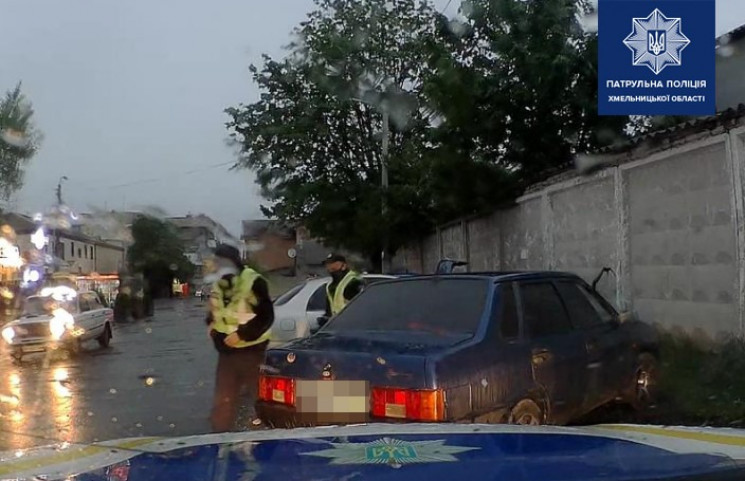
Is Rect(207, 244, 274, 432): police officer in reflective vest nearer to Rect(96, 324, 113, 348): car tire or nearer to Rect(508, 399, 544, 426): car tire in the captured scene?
Rect(508, 399, 544, 426): car tire

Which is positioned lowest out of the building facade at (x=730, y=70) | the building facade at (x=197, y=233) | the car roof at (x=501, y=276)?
the car roof at (x=501, y=276)

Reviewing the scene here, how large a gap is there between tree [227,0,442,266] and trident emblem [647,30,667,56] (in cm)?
1589

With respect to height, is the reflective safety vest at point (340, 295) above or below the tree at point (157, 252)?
Answer: below

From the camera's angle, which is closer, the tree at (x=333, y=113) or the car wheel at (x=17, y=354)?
the car wheel at (x=17, y=354)

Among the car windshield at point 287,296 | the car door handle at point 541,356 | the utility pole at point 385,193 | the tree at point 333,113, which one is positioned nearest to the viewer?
the car door handle at point 541,356

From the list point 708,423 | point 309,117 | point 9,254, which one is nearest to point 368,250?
point 309,117

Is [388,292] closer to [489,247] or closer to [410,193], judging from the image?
[489,247]

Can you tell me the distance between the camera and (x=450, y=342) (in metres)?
5.71

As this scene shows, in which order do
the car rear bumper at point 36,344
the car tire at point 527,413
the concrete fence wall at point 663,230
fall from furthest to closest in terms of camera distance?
the car rear bumper at point 36,344
the concrete fence wall at point 663,230
the car tire at point 527,413

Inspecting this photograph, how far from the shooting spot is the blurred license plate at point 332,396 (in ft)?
17.9

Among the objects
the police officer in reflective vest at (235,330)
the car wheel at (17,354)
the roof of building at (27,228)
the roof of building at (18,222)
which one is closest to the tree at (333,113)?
the roof of building at (27,228)

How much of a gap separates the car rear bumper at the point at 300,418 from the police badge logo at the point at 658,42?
891 centimetres

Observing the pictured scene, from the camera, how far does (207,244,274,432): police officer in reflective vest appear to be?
6.81 m

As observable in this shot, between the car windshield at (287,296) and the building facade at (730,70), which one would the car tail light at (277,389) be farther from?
the building facade at (730,70)
